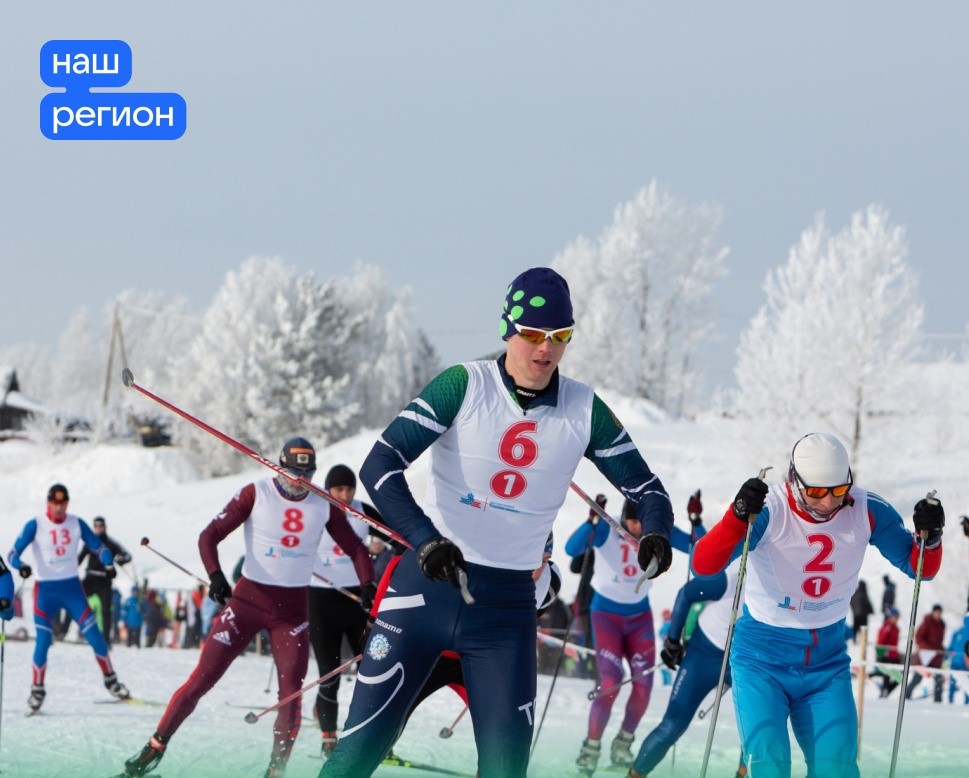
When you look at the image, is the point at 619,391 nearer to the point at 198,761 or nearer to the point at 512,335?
the point at 198,761

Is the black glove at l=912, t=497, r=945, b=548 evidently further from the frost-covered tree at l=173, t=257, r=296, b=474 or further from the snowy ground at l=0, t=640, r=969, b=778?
the frost-covered tree at l=173, t=257, r=296, b=474

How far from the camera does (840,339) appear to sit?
115 ft

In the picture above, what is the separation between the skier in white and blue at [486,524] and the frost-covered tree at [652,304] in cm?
5164

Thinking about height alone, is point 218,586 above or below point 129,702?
above

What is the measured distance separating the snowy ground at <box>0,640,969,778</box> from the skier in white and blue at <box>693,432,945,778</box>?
3.61 metres

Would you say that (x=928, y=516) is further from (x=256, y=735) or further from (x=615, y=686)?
(x=256, y=735)

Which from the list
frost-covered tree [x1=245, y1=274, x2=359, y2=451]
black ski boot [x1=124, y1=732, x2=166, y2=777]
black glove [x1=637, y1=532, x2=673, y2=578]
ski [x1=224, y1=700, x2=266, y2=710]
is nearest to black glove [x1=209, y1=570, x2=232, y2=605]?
black ski boot [x1=124, y1=732, x2=166, y2=777]

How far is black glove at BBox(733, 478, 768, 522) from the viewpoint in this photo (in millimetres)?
5012

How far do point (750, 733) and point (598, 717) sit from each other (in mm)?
3652

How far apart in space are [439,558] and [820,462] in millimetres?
1894

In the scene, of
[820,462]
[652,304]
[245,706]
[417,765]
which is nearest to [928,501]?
[820,462]

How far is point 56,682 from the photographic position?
42.2 ft

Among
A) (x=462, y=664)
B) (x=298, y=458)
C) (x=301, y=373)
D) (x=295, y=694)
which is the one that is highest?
(x=301, y=373)

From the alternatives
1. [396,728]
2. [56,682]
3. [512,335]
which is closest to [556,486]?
[512,335]
